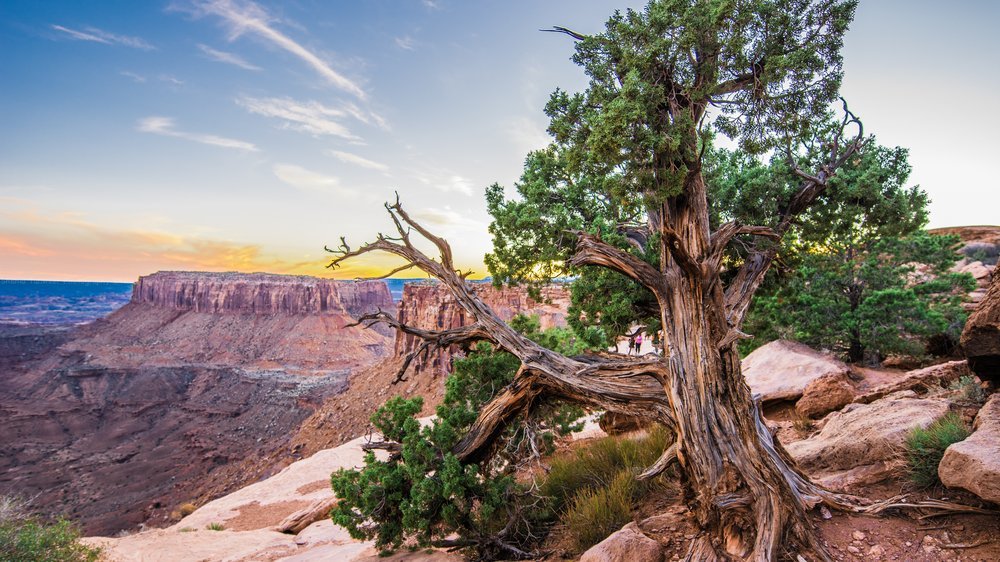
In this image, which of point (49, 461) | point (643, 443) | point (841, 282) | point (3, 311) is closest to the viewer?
point (643, 443)

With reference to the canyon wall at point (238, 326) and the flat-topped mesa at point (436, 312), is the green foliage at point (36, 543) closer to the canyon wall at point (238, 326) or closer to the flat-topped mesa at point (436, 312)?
the flat-topped mesa at point (436, 312)

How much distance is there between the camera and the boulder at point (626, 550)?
4.41m

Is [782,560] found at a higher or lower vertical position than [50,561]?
higher

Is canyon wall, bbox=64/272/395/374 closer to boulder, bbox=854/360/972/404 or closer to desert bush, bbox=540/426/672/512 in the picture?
desert bush, bbox=540/426/672/512

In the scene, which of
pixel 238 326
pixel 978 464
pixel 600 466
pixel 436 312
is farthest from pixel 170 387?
pixel 978 464

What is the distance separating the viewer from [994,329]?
532 cm

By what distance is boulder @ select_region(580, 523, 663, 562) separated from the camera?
14.5 feet

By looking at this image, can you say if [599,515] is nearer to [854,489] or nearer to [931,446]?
[854,489]

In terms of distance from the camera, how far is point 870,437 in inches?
239

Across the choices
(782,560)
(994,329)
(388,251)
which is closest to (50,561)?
(388,251)

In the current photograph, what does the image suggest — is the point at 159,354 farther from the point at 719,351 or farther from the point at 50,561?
the point at 719,351

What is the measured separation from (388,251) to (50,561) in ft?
31.4

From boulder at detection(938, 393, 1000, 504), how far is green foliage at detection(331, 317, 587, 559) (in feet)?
14.1

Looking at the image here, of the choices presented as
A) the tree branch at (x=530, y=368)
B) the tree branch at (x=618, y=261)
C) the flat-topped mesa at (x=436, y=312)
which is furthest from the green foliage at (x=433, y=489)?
the flat-topped mesa at (x=436, y=312)
